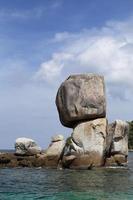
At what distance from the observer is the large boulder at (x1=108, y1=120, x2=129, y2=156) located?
1710 inches

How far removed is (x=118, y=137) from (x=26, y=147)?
31.1ft

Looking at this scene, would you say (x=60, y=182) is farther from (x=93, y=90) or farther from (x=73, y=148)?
(x=93, y=90)

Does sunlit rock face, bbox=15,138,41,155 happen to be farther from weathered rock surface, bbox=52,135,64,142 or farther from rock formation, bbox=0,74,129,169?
weathered rock surface, bbox=52,135,64,142

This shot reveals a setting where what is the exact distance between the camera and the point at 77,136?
4097cm

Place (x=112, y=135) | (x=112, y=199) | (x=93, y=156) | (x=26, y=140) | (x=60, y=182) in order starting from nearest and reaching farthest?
1. (x=112, y=199)
2. (x=60, y=182)
3. (x=93, y=156)
4. (x=112, y=135)
5. (x=26, y=140)

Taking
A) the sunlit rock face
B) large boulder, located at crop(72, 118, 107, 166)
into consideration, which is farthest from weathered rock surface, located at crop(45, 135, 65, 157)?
the sunlit rock face

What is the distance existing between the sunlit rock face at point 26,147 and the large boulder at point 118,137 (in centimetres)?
772

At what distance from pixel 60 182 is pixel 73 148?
11084 millimetres

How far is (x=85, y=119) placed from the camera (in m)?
41.9

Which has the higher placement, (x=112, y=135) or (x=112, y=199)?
(x=112, y=135)

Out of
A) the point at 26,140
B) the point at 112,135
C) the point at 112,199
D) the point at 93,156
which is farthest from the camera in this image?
the point at 26,140

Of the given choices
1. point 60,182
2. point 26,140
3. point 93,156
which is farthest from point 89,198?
point 26,140

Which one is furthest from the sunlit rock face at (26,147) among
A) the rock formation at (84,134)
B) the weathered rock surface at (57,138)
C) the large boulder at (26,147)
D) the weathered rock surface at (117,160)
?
the weathered rock surface at (117,160)

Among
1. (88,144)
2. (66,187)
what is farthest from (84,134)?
(66,187)
